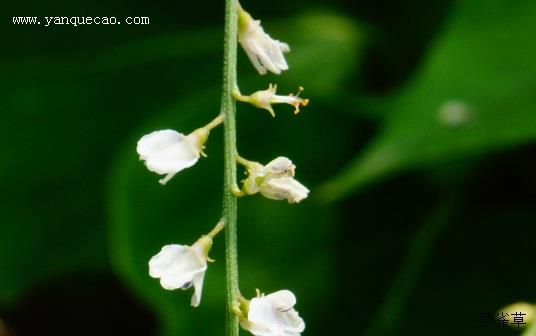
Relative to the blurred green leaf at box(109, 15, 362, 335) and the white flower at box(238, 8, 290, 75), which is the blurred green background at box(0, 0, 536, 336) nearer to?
the blurred green leaf at box(109, 15, 362, 335)

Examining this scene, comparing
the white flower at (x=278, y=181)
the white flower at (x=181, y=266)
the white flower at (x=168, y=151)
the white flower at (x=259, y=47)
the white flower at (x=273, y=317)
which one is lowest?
the white flower at (x=273, y=317)

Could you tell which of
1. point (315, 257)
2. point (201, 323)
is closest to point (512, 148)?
point (315, 257)

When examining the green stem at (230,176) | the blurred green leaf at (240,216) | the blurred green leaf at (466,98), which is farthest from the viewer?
the blurred green leaf at (240,216)

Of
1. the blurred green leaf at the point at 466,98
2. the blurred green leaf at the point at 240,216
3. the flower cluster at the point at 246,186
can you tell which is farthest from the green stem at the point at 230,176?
the blurred green leaf at the point at 240,216

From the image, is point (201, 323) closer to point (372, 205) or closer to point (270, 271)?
point (270, 271)

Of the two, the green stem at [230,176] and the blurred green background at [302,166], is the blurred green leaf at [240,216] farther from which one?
the green stem at [230,176]

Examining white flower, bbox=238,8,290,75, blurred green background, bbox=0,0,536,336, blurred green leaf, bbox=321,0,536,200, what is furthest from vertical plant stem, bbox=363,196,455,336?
white flower, bbox=238,8,290,75

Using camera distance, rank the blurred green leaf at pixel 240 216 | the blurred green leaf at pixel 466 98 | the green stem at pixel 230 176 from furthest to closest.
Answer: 1. the blurred green leaf at pixel 240 216
2. the blurred green leaf at pixel 466 98
3. the green stem at pixel 230 176
